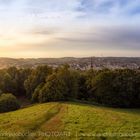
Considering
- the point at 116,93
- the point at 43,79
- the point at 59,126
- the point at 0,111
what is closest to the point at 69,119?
the point at 59,126

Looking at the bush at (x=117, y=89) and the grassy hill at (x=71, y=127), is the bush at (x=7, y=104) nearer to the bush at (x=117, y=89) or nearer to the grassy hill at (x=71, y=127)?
the grassy hill at (x=71, y=127)

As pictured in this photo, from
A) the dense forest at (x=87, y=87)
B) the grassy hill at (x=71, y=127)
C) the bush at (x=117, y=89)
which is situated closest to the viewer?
the grassy hill at (x=71, y=127)

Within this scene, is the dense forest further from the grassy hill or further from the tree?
the grassy hill

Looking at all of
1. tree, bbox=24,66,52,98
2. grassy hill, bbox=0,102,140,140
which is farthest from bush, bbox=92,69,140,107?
grassy hill, bbox=0,102,140,140

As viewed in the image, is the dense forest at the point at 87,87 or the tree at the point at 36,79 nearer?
the dense forest at the point at 87,87

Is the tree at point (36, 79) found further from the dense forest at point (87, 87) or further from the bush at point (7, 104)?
the bush at point (7, 104)

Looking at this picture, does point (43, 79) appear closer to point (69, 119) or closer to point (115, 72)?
point (115, 72)

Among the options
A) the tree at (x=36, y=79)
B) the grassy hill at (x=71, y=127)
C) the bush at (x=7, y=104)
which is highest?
the tree at (x=36, y=79)

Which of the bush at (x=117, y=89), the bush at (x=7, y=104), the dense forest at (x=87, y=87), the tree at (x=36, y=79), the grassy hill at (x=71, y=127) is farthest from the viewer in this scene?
the tree at (x=36, y=79)

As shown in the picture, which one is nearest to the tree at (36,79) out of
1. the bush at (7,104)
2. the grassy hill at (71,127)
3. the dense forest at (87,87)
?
the dense forest at (87,87)

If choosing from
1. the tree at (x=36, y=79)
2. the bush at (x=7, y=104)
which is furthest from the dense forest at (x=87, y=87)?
the bush at (x=7, y=104)

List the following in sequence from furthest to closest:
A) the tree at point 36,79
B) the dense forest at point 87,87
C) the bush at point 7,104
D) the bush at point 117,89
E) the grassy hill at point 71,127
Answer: the tree at point 36,79 < the bush at point 117,89 < the dense forest at point 87,87 < the bush at point 7,104 < the grassy hill at point 71,127

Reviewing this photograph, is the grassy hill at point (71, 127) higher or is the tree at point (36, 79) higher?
the tree at point (36, 79)
